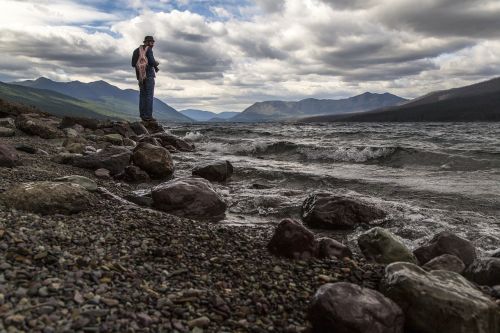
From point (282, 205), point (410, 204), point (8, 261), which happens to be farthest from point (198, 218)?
point (410, 204)

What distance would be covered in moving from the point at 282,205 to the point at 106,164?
561cm

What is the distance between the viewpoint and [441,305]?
4.07m

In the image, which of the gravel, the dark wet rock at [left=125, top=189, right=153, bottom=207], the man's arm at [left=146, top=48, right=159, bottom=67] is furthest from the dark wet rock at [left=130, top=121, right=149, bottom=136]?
the gravel

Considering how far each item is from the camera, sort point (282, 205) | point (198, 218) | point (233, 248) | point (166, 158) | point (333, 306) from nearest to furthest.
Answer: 1. point (333, 306)
2. point (233, 248)
3. point (198, 218)
4. point (282, 205)
5. point (166, 158)

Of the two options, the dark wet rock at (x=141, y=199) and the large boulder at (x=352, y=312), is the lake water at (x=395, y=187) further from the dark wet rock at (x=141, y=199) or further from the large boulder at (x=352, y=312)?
the large boulder at (x=352, y=312)

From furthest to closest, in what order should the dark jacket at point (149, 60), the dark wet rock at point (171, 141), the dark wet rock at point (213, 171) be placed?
the dark wet rock at point (171, 141), the dark jacket at point (149, 60), the dark wet rock at point (213, 171)

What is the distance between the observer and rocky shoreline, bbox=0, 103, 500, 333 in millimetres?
3775

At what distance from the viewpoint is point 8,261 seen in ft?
13.7

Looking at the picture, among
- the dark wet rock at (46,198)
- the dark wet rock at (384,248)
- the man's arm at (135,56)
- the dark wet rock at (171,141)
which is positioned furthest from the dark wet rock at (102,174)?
the man's arm at (135,56)

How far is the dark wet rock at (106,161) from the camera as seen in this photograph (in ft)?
40.0

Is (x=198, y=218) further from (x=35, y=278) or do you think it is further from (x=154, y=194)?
(x=35, y=278)

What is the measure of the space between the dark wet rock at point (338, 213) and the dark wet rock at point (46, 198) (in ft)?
14.3

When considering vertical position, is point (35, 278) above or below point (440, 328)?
above

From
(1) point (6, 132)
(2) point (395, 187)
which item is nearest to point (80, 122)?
(1) point (6, 132)
